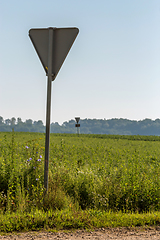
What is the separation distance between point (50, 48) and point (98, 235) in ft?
11.6

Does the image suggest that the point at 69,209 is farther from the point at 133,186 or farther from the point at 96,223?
the point at 133,186

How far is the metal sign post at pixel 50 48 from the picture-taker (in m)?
4.75

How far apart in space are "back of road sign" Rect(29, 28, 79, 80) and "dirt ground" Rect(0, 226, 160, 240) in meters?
2.93

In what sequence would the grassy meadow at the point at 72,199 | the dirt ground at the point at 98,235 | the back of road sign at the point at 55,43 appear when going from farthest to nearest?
1. the back of road sign at the point at 55,43
2. the grassy meadow at the point at 72,199
3. the dirt ground at the point at 98,235

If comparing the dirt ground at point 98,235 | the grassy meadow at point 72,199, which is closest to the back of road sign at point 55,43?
the grassy meadow at point 72,199

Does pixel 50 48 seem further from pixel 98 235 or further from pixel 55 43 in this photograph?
pixel 98 235

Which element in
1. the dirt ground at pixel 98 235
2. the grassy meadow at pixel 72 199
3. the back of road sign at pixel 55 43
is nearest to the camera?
the dirt ground at pixel 98 235

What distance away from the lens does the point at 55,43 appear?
4.82 m

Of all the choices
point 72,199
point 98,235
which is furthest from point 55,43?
point 98,235

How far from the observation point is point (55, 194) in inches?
189

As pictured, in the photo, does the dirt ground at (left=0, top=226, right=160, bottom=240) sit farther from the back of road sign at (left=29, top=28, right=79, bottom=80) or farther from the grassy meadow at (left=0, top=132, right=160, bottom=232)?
the back of road sign at (left=29, top=28, right=79, bottom=80)

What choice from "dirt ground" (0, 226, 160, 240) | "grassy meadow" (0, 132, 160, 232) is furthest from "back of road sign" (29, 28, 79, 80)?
"dirt ground" (0, 226, 160, 240)

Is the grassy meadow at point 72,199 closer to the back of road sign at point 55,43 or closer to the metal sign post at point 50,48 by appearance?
the metal sign post at point 50,48

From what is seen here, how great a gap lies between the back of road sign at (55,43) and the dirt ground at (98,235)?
9.63 ft
